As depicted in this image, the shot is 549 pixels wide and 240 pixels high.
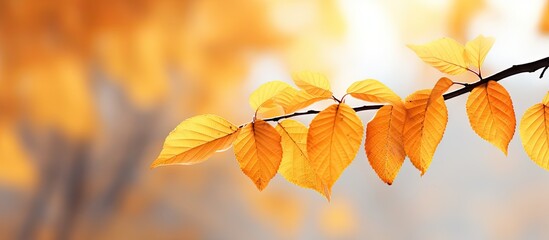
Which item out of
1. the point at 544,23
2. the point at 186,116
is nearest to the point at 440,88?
the point at 544,23

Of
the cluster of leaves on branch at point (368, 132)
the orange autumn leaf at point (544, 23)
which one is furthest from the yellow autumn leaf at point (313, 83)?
the orange autumn leaf at point (544, 23)

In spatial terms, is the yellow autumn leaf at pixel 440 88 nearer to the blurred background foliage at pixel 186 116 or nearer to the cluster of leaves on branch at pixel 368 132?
the cluster of leaves on branch at pixel 368 132

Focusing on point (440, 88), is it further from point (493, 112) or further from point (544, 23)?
point (544, 23)

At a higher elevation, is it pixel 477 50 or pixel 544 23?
pixel 477 50

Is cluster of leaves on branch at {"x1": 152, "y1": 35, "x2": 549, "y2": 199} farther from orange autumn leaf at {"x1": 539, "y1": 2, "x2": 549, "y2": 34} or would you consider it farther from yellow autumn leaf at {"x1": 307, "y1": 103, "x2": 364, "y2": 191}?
orange autumn leaf at {"x1": 539, "y1": 2, "x2": 549, "y2": 34}

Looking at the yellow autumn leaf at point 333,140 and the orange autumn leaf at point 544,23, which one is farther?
the orange autumn leaf at point 544,23

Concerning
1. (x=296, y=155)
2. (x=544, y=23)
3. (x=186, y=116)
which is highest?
(x=296, y=155)

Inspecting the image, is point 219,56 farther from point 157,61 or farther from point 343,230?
point 343,230

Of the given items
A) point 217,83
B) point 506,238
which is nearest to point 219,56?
point 217,83
